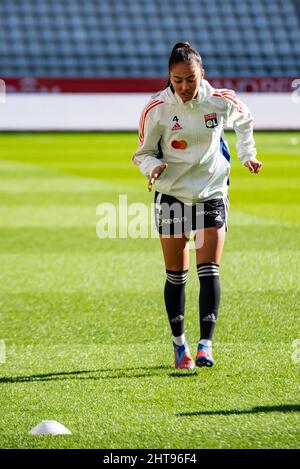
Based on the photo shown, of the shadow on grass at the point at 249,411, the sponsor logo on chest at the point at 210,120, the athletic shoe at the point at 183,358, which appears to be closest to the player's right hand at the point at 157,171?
the sponsor logo on chest at the point at 210,120

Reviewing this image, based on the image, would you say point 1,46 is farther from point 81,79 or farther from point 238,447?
point 238,447

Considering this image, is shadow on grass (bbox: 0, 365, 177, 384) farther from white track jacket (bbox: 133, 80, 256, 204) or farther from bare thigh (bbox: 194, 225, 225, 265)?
white track jacket (bbox: 133, 80, 256, 204)

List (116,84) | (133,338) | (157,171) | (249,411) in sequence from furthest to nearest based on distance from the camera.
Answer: (116,84) < (133,338) < (157,171) < (249,411)

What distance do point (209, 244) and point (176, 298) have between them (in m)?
0.42

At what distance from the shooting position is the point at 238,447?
436cm

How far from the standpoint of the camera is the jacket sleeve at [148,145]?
571 centimetres

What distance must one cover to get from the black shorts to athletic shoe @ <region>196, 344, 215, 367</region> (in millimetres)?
670

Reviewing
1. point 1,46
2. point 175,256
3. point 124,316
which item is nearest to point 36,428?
point 175,256

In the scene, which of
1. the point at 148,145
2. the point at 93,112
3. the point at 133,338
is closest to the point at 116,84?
the point at 93,112

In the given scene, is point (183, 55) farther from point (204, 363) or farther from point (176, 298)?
point (204, 363)

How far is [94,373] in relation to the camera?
230 inches

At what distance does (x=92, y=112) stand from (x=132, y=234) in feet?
69.8

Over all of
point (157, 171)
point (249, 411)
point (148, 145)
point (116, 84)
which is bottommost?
point (249, 411)

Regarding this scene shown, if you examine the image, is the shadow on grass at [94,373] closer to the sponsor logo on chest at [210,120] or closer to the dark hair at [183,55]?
the sponsor logo on chest at [210,120]
